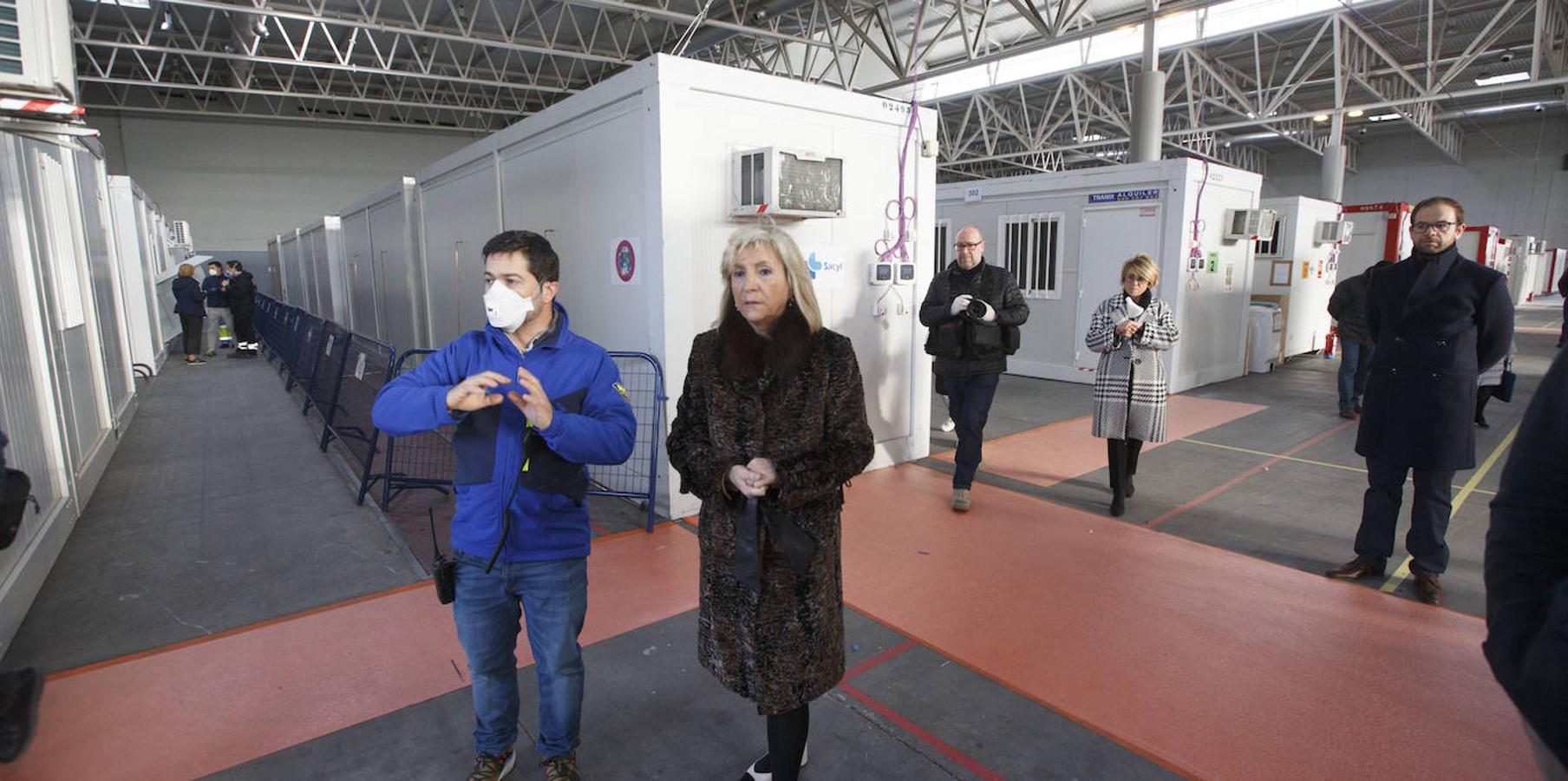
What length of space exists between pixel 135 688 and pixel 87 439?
12.8 ft

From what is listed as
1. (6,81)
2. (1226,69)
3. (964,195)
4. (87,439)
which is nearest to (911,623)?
(6,81)

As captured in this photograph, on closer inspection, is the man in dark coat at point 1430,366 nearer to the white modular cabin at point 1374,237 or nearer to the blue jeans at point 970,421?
the blue jeans at point 970,421

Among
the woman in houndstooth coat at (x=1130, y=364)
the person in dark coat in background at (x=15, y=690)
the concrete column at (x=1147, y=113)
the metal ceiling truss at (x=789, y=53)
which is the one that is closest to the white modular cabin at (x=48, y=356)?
the person in dark coat in background at (x=15, y=690)

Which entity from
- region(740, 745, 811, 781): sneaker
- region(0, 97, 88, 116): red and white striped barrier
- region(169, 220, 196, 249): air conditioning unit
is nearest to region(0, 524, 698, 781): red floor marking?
region(740, 745, 811, 781): sneaker

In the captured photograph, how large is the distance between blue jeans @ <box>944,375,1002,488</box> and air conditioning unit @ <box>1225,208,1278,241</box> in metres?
6.26

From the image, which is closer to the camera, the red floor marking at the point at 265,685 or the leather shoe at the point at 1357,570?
the red floor marking at the point at 265,685

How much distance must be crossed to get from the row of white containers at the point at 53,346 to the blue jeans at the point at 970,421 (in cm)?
493

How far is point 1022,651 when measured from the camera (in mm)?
3238

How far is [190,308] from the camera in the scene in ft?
42.5

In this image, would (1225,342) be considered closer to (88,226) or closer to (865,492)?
(865,492)

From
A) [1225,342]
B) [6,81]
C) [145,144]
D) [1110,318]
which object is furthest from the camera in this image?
[145,144]

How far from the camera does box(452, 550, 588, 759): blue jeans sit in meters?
2.20

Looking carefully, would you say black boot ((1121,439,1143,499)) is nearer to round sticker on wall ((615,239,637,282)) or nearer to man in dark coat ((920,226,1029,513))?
man in dark coat ((920,226,1029,513))

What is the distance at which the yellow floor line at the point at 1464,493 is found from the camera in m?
3.94
